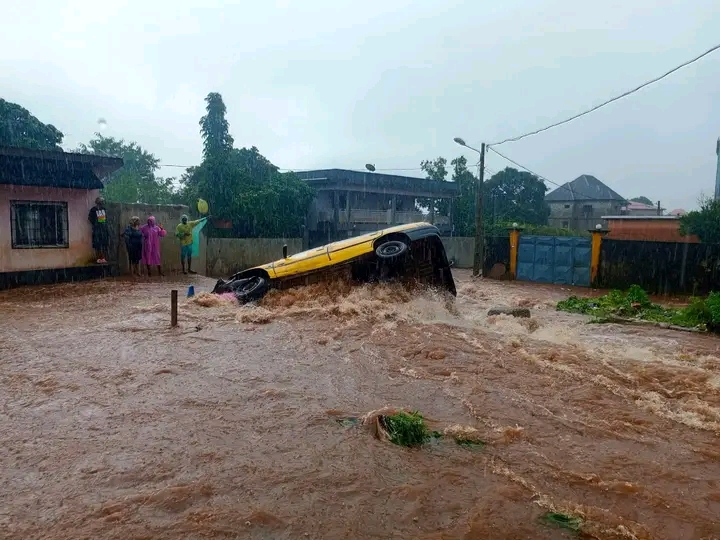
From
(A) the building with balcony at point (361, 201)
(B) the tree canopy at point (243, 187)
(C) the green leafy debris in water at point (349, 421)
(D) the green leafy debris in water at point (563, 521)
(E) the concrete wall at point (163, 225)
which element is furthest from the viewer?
(A) the building with balcony at point (361, 201)

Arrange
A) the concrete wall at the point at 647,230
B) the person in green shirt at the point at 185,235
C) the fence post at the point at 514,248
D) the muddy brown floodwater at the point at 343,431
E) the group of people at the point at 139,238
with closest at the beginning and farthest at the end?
the muddy brown floodwater at the point at 343,431, the group of people at the point at 139,238, the person in green shirt at the point at 185,235, the fence post at the point at 514,248, the concrete wall at the point at 647,230

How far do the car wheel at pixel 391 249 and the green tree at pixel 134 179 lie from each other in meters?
18.1

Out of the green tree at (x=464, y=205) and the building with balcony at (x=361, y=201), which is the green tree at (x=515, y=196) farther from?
the building with balcony at (x=361, y=201)

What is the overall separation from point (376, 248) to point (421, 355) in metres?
3.14

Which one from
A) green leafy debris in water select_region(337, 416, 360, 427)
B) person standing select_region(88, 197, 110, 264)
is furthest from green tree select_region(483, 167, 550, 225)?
green leafy debris in water select_region(337, 416, 360, 427)

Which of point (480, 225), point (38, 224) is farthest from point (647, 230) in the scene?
point (38, 224)

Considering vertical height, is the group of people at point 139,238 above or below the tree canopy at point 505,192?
below

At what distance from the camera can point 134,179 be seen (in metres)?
29.8

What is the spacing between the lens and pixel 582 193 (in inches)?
1738

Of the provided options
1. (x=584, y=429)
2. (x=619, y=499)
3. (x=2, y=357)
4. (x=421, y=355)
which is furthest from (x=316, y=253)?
(x=619, y=499)

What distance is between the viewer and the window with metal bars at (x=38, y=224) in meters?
13.1

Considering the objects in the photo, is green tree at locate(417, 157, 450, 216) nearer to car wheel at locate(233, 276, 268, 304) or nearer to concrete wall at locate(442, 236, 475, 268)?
concrete wall at locate(442, 236, 475, 268)

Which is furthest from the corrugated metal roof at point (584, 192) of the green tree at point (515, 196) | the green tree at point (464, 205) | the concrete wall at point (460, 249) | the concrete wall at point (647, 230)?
the concrete wall at point (460, 249)

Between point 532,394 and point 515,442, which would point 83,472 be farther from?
point 532,394
